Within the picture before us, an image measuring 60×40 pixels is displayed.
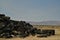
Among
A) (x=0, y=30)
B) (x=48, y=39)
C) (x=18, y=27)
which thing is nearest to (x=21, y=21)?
(x=18, y=27)

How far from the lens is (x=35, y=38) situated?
12.7 m

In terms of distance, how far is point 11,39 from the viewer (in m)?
12.6

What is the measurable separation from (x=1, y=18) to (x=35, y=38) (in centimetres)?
315

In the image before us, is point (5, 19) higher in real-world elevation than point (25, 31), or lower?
higher

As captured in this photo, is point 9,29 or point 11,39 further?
point 9,29

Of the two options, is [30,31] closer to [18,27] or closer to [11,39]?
[18,27]

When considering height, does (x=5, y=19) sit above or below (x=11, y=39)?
above

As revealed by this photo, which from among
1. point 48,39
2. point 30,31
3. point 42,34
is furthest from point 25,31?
point 48,39

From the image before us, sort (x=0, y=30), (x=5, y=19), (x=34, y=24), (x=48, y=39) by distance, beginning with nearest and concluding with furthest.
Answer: (x=48, y=39)
(x=0, y=30)
(x=5, y=19)
(x=34, y=24)

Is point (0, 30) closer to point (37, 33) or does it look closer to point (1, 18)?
point (1, 18)

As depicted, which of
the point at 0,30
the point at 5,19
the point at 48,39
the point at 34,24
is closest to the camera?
the point at 48,39

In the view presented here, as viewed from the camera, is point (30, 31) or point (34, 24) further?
point (34, 24)

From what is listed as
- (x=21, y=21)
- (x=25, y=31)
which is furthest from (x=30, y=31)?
(x=21, y=21)

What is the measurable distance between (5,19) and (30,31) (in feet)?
7.02
